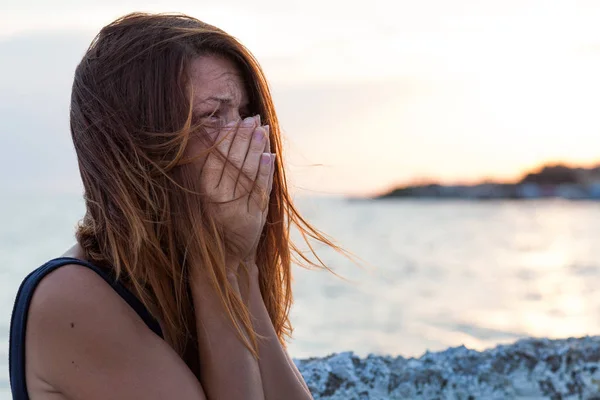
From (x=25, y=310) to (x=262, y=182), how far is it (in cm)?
64

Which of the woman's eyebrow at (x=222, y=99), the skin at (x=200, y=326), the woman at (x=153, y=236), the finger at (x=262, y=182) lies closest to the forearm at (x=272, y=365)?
the skin at (x=200, y=326)

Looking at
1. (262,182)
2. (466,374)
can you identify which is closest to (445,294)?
(466,374)

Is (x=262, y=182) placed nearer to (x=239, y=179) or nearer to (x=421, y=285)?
(x=239, y=179)

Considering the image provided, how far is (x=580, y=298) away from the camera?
11.4 meters

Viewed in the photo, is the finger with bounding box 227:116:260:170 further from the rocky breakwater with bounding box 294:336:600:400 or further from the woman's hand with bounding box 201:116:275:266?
the rocky breakwater with bounding box 294:336:600:400

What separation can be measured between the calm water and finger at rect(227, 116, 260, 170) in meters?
0.68

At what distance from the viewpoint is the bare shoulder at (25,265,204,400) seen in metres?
1.57

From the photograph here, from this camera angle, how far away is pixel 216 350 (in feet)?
5.82

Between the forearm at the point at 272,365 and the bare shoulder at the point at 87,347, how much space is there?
453mm

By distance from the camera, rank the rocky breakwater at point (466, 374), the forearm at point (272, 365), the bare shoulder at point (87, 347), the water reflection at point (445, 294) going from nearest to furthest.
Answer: the bare shoulder at point (87, 347) < the forearm at point (272, 365) < the rocky breakwater at point (466, 374) < the water reflection at point (445, 294)

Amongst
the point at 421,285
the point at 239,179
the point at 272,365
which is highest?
the point at 239,179

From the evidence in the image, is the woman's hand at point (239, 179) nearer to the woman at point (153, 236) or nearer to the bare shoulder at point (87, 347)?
the woman at point (153, 236)

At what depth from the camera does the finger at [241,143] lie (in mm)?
1817

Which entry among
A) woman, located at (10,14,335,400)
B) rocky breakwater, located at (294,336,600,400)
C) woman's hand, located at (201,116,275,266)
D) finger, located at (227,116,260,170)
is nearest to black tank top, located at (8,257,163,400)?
woman, located at (10,14,335,400)
